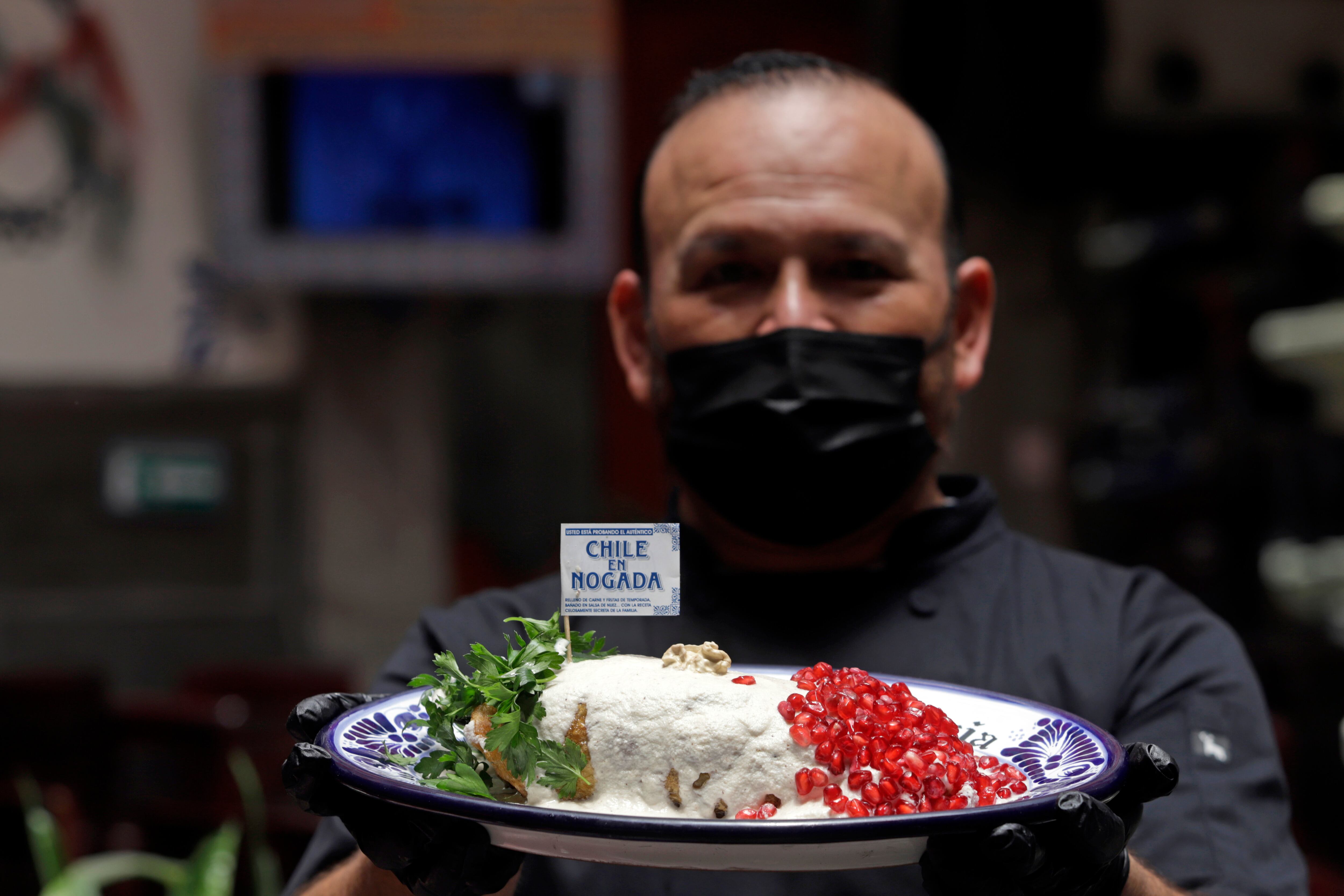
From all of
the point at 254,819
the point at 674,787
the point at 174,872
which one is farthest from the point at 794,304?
the point at 254,819

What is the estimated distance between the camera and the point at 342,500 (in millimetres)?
4918

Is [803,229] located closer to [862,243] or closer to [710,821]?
[862,243]

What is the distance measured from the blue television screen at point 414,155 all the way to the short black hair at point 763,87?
2.59 m

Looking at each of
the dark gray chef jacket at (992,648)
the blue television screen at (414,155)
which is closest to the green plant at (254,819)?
the dark gray chef jacket at (992,648)

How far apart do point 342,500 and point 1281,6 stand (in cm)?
460

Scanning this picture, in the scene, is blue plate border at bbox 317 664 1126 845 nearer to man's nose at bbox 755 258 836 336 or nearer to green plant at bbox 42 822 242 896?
man's nose at bbox 755 258 836 336

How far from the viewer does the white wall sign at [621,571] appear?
4.01 feet

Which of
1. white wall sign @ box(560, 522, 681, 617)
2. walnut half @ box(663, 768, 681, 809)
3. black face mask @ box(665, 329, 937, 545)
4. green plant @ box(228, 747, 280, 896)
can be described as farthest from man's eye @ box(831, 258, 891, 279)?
green plant @ box(228, 747, 280, 896)

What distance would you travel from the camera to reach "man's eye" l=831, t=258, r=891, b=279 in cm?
177

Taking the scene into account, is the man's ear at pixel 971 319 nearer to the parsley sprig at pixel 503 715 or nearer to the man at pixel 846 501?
the man at pixel 846 501

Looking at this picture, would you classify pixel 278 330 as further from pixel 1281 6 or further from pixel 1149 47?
pixel 1281 6

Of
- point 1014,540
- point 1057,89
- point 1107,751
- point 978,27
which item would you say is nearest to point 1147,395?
point 1057,89

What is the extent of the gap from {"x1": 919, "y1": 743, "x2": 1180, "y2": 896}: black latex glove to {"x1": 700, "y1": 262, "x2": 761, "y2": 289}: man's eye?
92 centimetres

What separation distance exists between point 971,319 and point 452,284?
2912 millimetres
